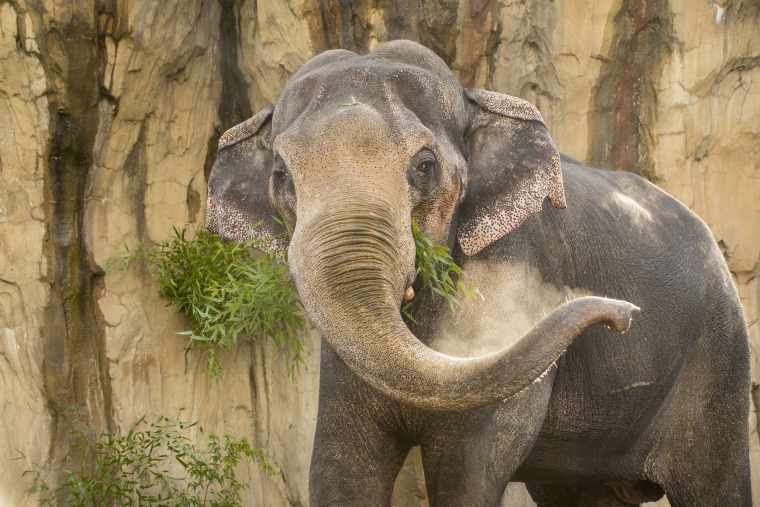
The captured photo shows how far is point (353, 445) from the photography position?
4398 mm

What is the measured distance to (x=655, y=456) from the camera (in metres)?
5.40

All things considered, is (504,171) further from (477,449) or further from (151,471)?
(151,471)

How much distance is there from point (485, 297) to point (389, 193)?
0.65 m

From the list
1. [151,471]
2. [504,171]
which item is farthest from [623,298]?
[151,471]

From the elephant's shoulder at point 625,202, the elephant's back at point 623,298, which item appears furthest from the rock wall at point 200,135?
the elephant's back at point 623,298

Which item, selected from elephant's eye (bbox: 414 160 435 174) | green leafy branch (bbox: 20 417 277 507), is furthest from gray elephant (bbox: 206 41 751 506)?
green leafy branch (bbox: 20 417 277 507)

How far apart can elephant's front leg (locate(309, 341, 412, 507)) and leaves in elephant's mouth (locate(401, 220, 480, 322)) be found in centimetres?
30

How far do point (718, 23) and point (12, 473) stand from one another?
410 cm

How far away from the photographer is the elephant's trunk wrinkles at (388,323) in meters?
3.26

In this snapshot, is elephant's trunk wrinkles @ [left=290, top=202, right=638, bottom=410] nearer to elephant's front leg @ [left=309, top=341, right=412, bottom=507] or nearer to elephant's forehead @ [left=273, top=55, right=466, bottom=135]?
elephant's forehead @ [left=273, top=55, right=466, bottom=135]

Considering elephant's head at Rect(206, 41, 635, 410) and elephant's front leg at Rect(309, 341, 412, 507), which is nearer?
elephant's head at Rect(206, 41, 635, 410)

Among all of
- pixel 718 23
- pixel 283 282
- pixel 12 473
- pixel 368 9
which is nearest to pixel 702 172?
pixel 718 23

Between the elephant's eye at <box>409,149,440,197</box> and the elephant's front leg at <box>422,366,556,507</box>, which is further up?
the elephant's eye at <box>409,149,440,197</box>

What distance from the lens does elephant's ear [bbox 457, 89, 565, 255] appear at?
433 cm
